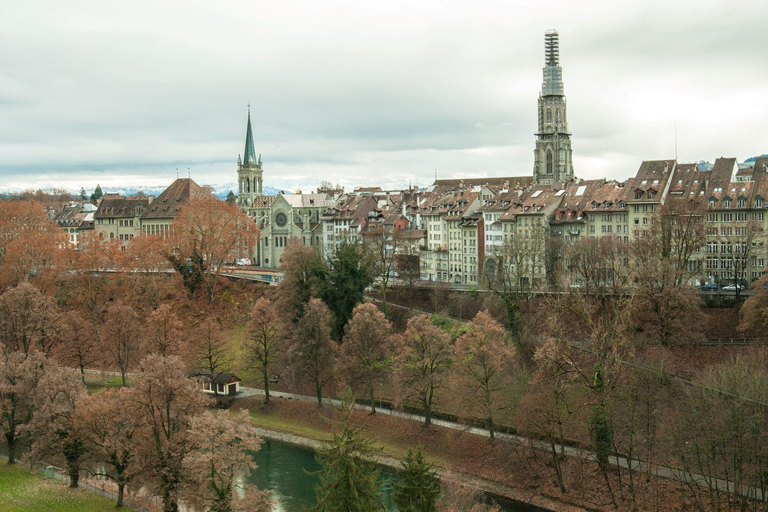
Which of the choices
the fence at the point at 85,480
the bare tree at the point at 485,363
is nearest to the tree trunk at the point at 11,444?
the fence at the point at 85,480

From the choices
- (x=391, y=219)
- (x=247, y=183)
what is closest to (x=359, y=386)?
(x=391, y=219)

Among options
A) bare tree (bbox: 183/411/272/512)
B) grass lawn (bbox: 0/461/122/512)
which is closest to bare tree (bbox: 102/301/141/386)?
grass lawn (bbox: 0/461/122/512)

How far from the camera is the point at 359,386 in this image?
187 ft

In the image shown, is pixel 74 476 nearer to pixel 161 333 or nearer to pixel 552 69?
pixel 161 333

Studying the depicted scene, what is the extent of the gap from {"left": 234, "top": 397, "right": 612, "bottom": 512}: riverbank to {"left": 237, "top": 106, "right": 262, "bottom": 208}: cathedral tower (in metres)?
81.0

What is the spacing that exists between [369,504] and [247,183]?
10948 centimetres

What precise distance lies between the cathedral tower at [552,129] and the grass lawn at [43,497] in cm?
10451

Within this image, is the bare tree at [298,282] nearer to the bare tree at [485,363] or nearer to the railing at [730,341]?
the bare tree at [485,363]

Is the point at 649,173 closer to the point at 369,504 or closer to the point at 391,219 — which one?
the point at 391,219

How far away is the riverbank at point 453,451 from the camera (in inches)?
1556

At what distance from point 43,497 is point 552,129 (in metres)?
114

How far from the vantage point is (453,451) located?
45.8m

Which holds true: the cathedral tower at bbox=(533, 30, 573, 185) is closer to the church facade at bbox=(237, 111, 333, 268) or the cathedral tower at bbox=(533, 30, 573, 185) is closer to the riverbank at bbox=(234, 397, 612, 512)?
the church facade at bbox=(237, 111, 333, 268)

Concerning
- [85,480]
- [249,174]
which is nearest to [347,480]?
[85,480]
